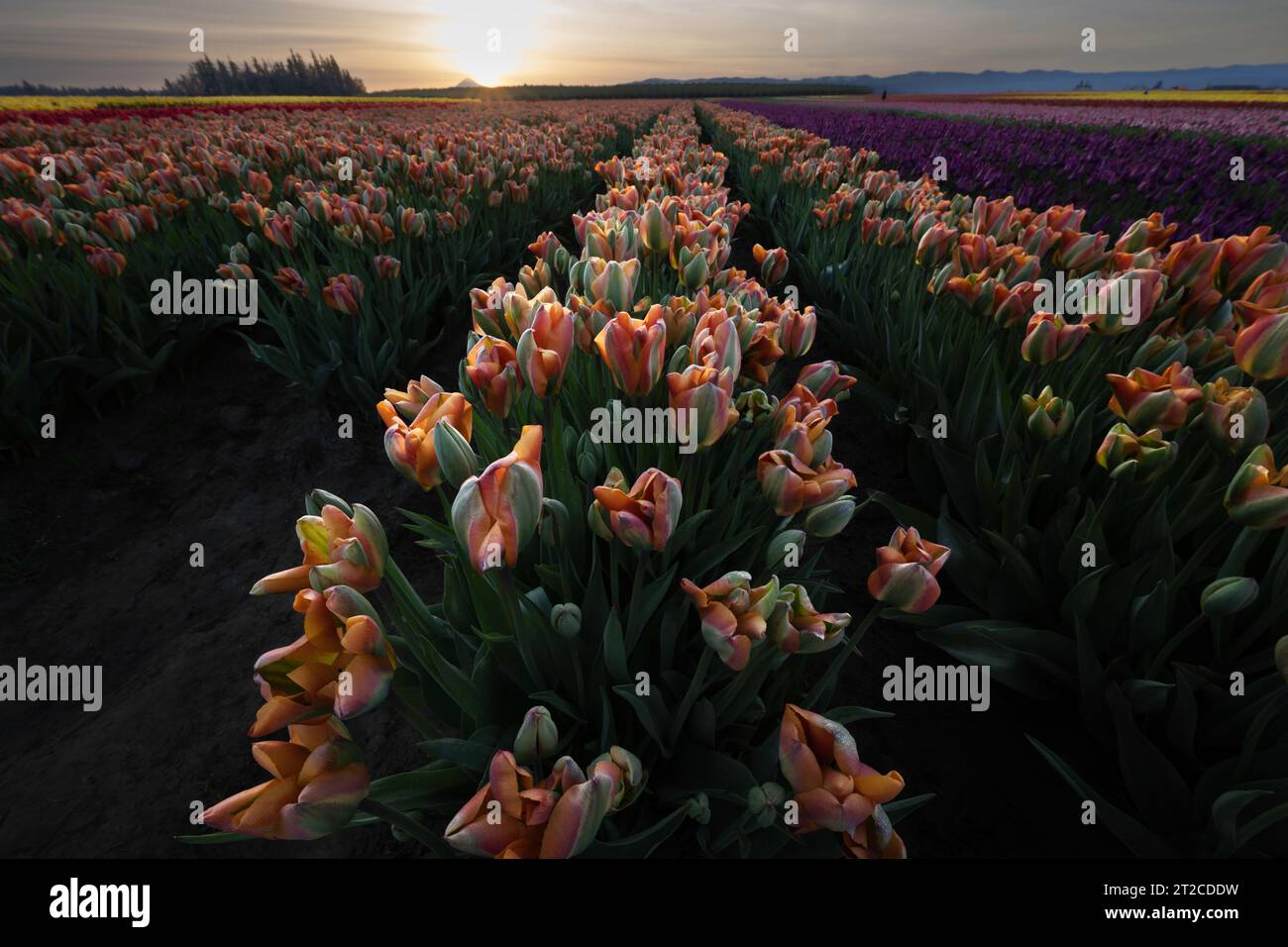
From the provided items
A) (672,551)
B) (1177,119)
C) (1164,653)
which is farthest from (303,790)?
(1177,119)

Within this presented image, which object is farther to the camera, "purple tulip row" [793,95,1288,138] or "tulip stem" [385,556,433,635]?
"purple tulip row" [793,95,1288,138]

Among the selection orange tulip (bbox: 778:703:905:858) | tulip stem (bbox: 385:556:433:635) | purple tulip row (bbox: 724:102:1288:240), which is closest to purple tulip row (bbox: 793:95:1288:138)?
purple tulip row (bbox: 724:102:1288:240)

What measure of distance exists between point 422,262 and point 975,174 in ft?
20.0

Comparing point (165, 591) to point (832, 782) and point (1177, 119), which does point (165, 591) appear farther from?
point (1177, 119)

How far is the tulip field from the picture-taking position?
947mm

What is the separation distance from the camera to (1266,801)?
1236 mm

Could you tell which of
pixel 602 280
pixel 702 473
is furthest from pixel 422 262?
pixel 702 473

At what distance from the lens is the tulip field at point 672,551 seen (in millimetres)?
947

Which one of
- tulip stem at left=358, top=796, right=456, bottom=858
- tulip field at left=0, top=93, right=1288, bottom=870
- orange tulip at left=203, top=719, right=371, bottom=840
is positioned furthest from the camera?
tulip field at left=0, top=93, right=1288, bottom=870

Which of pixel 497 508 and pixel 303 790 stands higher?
pixel 497 508

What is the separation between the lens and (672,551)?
1395 millimetres

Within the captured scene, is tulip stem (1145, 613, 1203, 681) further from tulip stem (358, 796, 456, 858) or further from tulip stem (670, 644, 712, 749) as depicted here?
tulip stem (358, 796, 456, 858)

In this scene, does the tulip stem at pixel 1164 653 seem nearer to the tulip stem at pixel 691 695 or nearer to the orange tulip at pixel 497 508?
the tulip stem at pixel 691 695
